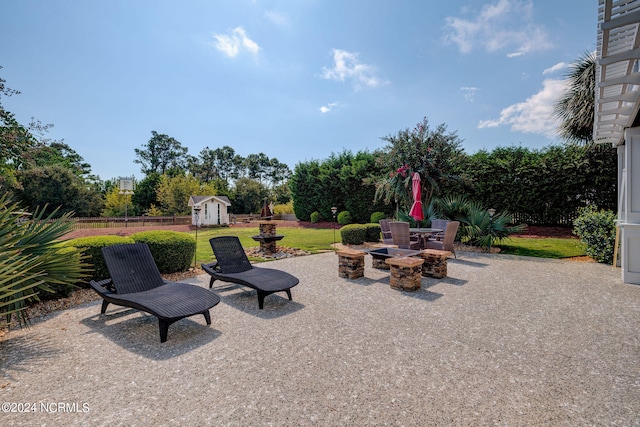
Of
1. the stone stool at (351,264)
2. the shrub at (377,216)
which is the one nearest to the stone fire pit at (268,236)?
the stone stool at (351,264)

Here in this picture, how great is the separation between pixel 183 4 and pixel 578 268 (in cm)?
1194

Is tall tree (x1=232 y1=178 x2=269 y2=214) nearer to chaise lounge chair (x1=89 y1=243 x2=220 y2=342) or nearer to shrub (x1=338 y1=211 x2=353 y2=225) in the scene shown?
shrub (x1=338 y1=211 x2=353 y2=225)

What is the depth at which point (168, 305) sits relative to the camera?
134 inches

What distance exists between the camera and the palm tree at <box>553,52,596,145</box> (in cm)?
1209

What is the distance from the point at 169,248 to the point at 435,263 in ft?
→ 19.5

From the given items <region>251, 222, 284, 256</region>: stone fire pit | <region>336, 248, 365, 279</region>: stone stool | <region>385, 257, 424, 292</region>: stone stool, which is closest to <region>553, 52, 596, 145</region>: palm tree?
<region>385, 257, 424, 292</region>: stone stool

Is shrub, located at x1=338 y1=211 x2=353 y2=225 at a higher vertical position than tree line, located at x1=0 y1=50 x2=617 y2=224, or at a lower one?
lower

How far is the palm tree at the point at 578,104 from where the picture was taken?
39.7 ft

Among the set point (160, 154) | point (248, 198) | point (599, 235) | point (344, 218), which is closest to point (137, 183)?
point (248, 198)

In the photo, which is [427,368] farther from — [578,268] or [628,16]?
[578,268]

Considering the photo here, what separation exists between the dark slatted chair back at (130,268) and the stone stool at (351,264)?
3.51 metres

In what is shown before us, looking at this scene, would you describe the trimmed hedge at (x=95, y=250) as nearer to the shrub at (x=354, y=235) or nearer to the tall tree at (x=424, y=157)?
the shrub at (x=354, y=235)

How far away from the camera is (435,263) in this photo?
6156mm

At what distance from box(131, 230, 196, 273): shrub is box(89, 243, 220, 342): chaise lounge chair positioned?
5.64 ft
